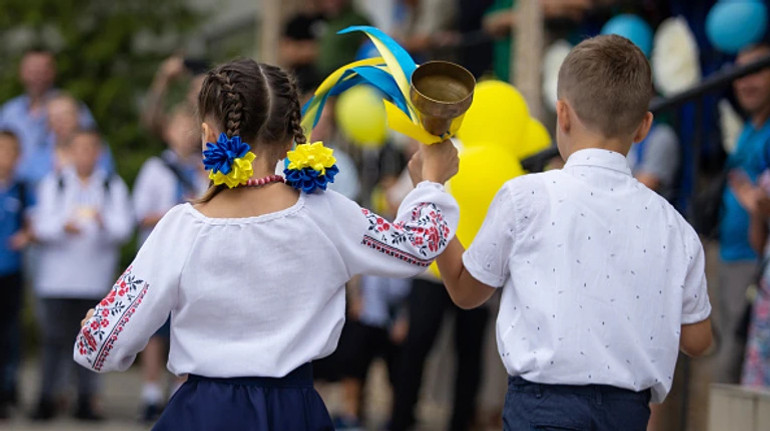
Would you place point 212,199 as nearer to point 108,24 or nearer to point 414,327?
point 414,327

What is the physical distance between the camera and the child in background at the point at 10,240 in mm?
6906

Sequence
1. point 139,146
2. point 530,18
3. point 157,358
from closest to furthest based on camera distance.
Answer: point 530,18
point 157,358
point 139,146

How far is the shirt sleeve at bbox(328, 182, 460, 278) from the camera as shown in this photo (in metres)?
2.70

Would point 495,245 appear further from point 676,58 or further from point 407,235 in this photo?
point 676,58

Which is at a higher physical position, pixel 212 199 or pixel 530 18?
pixel 530 18

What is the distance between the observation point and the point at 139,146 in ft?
38.9

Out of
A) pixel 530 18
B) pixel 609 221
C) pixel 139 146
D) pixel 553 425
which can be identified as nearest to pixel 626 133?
pixel 609 221

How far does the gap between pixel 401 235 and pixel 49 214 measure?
461 centimetres

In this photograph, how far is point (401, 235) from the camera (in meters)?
2.73

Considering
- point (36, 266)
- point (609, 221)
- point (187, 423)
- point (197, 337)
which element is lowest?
point (36, 266)

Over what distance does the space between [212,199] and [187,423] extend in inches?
19.6

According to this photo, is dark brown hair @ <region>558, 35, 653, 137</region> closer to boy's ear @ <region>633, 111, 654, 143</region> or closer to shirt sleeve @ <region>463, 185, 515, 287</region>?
boy's ear @ <region>633, 111, 654, 143</region>

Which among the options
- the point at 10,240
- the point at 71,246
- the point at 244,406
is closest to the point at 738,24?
the point at 244,406

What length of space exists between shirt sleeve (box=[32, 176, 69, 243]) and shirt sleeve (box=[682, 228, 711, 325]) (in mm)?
4840
